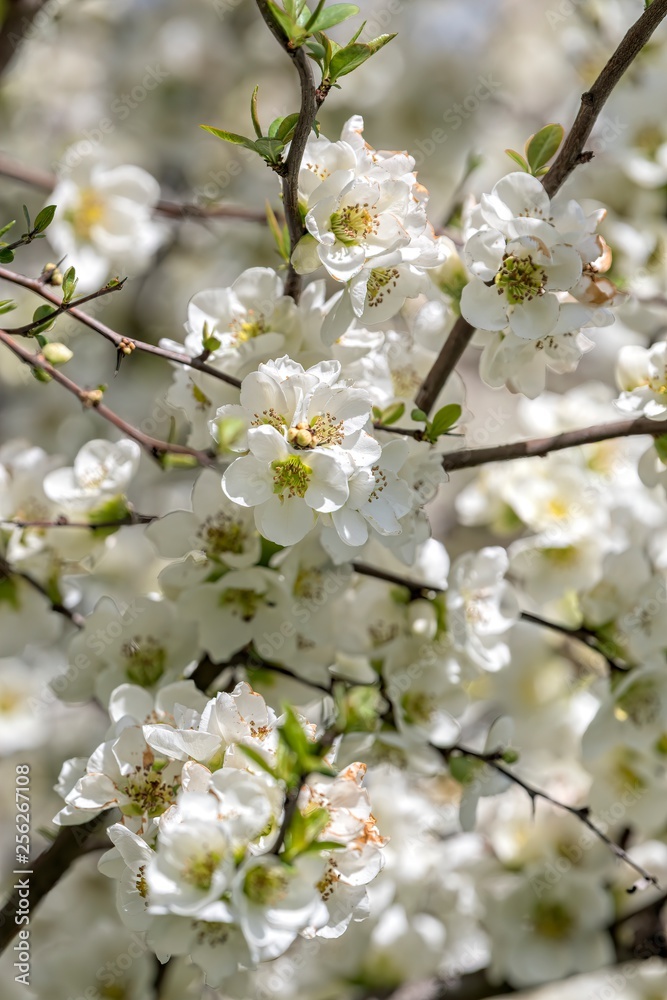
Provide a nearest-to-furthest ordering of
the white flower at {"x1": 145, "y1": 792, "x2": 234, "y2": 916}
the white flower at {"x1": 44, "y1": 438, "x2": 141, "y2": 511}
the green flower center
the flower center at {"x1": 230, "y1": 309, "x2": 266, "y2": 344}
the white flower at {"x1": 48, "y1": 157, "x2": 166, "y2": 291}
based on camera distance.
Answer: the white flower at {"x1": 145, "y1": 792, "x2": 234, "y2": 916}, the flower center at {"x1": 230, "y1": 309, "x2": 266, "y2": 344}, the white flower at {"x1": 44, "y1": 438, "x2": 141, "y2": 511}, the green flower center, the white flower at {"x1": 48, "y1": 157, "x2": 166, "y2": 291}

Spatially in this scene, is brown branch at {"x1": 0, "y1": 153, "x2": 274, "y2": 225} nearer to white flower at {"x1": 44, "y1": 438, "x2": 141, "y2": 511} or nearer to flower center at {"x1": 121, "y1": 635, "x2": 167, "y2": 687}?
white flower at {"x1": 44, "y1": 438, "x2": 141, "y2": 511}

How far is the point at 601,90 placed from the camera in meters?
0.83

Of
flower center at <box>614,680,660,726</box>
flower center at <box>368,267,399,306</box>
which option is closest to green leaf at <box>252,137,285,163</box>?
flower center at <box>368,267,399,306</box>

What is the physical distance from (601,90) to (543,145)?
0.08 meters

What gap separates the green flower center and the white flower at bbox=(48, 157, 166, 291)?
1.19 metres

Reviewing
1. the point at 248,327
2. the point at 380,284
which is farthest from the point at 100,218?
the point at 380,284

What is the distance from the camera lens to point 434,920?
1.52m

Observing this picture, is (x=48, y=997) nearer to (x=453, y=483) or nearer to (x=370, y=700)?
(x=370, y=700)

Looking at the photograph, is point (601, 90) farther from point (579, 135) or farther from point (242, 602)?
point (242, 602)

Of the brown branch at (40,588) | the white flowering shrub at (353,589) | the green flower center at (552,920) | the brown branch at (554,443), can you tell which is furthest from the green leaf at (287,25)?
the green flower center at (552,920)

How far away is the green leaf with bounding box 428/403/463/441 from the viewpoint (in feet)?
3.00

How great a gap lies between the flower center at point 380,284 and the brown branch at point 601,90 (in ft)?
0.54

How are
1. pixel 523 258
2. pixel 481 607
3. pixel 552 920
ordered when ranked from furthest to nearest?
1. pixel 552 920
2. pixel 481 607
3. pixel 523 258

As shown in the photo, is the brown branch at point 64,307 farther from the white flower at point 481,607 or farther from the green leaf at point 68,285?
the white flower at point 481,607
